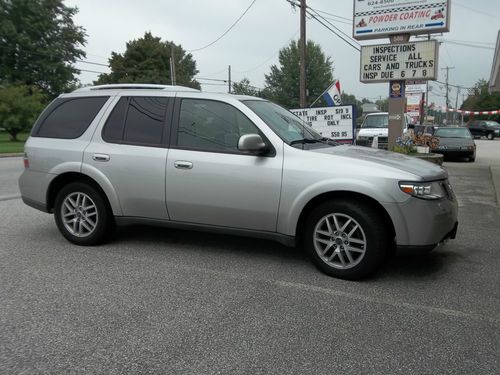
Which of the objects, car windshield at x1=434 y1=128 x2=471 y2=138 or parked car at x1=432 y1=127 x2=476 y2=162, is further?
car windshield at x1=434 y1=128 x2=471 y2=138

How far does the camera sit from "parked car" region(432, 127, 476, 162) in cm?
1834

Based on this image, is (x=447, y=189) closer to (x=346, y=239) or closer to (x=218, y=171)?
(x=346, y=239)

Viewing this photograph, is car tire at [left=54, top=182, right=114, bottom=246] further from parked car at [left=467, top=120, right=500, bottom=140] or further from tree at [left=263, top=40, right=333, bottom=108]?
tree at [left=263, top=40, right=333, bottom=108]

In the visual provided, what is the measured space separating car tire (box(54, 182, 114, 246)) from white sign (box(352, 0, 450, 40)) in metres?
10.8

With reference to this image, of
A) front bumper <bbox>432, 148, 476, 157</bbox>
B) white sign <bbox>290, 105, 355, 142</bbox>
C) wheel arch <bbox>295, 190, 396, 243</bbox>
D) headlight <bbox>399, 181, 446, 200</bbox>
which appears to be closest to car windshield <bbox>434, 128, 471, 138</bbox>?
front bumper <bbox>432, 148, 476, 157</bbox>

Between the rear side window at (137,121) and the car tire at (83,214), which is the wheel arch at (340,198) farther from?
the car tire at (83,214)

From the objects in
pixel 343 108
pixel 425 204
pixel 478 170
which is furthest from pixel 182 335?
pixel 478 170

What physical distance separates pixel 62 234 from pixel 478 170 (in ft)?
45.5

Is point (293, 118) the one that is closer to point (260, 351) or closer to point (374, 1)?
point (260, 351)

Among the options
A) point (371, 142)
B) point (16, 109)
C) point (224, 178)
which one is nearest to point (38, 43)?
point (16, 109)

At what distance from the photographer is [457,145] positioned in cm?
1845

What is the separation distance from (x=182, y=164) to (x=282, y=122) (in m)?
1.18

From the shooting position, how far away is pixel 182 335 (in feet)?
10.7

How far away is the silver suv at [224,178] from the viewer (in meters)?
4.21
